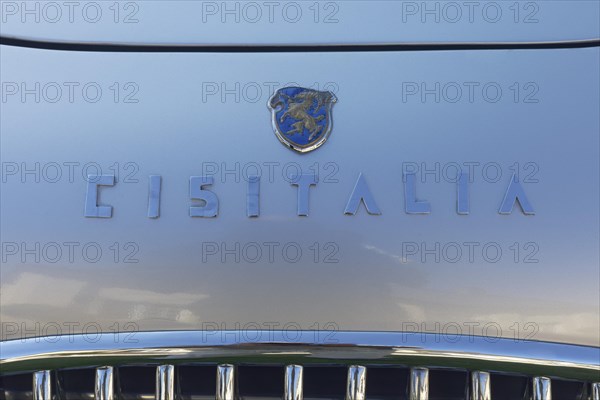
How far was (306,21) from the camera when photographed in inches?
48.8

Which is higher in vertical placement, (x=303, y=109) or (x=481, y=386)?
(x=303, y=109)

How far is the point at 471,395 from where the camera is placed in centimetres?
117

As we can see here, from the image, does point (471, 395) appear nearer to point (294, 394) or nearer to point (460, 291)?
point (460, 291)

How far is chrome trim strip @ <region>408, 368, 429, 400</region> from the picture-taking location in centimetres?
116

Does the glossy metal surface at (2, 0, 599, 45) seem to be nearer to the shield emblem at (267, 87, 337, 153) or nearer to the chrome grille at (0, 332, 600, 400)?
the shield emblem at (267, 87, 337, 153)

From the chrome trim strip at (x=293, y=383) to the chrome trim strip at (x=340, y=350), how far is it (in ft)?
0.05

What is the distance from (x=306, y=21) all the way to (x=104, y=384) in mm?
723

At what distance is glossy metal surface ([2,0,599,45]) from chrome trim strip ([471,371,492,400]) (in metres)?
0.59

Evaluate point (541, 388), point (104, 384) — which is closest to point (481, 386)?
point (541, 388)

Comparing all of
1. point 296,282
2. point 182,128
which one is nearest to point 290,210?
point 296,282

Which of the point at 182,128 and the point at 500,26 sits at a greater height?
the point at 500,26

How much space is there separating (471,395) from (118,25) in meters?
0.90

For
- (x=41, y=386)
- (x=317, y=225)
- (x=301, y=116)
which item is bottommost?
(x=41, y=386)

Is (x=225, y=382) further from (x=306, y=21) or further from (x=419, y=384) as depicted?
(x=306, y=21)
